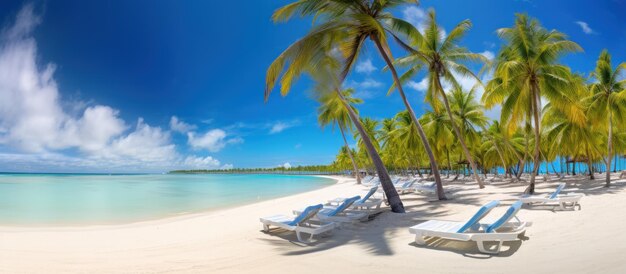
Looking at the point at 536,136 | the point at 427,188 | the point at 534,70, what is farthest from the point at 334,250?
the point at 534,70

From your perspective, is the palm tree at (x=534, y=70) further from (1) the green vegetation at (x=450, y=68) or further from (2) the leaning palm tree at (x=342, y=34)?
(2) the leaning palm tree at (x=342, y=34)

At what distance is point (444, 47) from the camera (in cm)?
1525

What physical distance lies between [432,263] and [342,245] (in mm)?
1748

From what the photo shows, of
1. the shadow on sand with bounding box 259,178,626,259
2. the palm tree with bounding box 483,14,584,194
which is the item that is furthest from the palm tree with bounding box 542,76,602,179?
the shadow on sand with bounding box 259,178,626,259

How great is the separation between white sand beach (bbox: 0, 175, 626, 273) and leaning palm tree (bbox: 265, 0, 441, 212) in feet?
11.9

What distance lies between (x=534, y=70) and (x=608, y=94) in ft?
17.2

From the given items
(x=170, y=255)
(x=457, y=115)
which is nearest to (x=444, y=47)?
(x=457, y=115)

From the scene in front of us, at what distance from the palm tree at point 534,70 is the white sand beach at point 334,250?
6.03 metres

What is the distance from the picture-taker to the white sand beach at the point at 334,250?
442 centimetres

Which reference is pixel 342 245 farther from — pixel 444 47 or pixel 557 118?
pixel 557 118

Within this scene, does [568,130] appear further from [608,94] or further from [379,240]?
[379,240]

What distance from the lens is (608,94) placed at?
15.2 meters

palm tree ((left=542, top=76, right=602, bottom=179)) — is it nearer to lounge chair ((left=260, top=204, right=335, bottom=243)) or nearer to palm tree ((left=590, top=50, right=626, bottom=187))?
palm tree ((left=590, top=50, right=626, bottom=187))

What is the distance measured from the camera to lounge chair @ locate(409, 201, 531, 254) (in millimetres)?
4906
